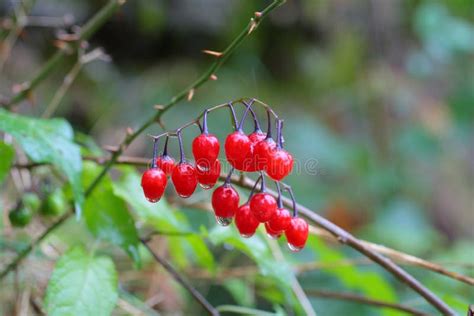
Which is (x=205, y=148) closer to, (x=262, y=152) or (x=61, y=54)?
(x=262, y=152)

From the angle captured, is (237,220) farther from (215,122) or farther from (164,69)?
(164,69)

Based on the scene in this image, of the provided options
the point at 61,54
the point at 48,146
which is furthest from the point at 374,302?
the point at 61,54

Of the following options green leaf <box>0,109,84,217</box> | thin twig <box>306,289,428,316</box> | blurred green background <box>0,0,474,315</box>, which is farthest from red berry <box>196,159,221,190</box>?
blurred green background <box>0,0,474,315</box>

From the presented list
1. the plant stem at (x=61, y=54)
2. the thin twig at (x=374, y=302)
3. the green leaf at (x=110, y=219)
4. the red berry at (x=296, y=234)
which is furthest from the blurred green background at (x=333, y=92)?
the red berry at (x=296, y=234)

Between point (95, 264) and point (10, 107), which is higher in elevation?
point (10, 107)

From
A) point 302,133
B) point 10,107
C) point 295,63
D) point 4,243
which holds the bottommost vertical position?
point 4,243

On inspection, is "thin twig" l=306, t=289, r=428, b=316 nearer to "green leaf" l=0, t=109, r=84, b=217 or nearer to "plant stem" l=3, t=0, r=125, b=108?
"green leaf" l=0, t=109, r=84, b=217

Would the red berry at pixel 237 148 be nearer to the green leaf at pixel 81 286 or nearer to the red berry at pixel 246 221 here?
the red berry at pixel 246 221

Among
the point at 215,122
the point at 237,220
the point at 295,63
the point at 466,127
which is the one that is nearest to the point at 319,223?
the point at 237,220
